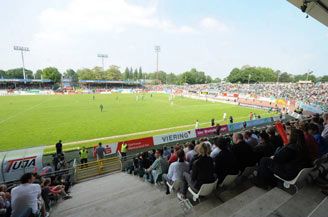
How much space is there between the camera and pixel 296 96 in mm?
41031

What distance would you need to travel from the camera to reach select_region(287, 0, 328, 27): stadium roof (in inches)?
285

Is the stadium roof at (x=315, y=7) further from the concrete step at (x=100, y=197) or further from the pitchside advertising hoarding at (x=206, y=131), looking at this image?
the pitchside advertising hoarding at (x=206, y=131)

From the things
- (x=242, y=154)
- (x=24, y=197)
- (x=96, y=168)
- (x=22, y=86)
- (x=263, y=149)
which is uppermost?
(x=242, y=154)

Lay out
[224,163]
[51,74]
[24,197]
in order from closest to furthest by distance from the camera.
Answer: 1. [24,197]
2. [224,163]
3. [51,74]

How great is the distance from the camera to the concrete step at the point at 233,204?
285cm

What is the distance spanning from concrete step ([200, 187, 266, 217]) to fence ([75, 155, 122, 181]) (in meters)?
7.28

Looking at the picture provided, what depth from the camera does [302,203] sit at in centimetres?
288

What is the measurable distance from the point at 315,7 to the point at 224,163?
9451 millimetres

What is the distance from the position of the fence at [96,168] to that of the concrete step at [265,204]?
775 cm

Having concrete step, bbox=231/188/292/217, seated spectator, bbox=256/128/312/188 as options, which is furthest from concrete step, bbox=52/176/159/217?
seated spectator, bbox=256/128/312/188

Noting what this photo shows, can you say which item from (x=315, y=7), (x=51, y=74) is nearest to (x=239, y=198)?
(x=315, y=7)

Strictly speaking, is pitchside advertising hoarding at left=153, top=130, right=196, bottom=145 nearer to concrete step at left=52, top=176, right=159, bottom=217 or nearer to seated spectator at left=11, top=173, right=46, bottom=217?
concrete step at left=52, top=176, right=159, bottom=217

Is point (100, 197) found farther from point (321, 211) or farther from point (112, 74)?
point (112, 74)

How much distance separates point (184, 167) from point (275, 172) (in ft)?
6.55
